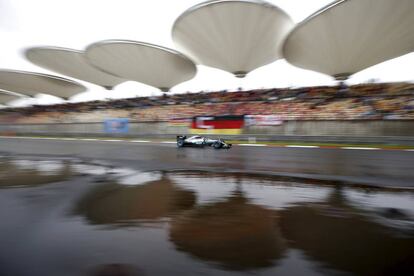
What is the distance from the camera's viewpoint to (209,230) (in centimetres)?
379

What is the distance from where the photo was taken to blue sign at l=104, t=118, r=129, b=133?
27.6 meters

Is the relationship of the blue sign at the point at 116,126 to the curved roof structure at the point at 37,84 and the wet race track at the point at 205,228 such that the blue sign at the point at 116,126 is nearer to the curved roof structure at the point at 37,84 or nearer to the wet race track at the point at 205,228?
the wet race track at the point at 205,228

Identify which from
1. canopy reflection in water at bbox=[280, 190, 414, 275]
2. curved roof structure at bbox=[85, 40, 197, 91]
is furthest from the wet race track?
curved roof structure at bbox=[85, 40, 197, 91]

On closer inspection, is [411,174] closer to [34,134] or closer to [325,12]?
[325,12]

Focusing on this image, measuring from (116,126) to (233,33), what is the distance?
1914cm

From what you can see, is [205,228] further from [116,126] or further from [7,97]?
[7,97]

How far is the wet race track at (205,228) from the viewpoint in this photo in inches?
112

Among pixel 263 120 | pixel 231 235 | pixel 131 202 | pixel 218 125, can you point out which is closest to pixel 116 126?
pixel 218 125

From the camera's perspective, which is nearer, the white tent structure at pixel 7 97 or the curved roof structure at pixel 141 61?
the curved roof structure at pixel 141 61

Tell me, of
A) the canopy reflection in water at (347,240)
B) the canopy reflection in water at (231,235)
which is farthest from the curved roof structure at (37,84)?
the canopy reflection in water at (347,240)

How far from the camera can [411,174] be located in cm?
749

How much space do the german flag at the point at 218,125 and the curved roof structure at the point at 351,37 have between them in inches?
602

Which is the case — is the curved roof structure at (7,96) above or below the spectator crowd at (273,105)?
above

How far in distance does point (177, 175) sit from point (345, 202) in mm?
4810
